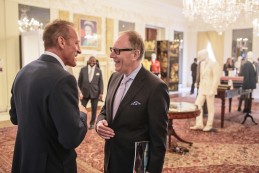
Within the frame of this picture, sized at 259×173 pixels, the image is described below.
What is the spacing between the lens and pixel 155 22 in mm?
12414

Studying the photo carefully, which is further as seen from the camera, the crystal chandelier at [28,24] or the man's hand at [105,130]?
the crystal chandelier at [28,24]

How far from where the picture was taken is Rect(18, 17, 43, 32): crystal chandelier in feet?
25.0

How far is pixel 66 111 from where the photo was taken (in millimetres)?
1386

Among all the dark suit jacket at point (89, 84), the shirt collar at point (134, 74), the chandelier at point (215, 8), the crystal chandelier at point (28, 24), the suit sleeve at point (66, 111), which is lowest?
the dark suit jacket at point (89, 84)

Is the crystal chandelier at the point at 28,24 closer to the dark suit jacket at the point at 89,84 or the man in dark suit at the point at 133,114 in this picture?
the dark suit jacket at the point at 89,84

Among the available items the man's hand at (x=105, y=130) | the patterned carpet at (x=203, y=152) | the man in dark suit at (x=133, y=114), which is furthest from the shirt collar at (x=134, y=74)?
the patterned carpet at (x=203, y=152)

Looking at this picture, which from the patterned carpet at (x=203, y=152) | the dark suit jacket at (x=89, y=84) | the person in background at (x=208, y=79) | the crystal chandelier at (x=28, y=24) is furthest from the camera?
the crystal chandelier at (x=28, y=24)

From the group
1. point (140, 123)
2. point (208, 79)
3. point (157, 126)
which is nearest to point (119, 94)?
point (140, 123)

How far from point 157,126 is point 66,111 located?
0.61 m

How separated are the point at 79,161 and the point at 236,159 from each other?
2400 millimetres

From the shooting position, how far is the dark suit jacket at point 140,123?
169 centimetres

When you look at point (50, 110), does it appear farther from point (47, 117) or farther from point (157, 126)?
point (157, 126)

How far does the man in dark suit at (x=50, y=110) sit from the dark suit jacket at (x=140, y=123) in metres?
0.33

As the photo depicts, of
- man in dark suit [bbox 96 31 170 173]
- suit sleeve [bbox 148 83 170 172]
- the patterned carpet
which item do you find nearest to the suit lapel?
man in dark suit [bbox 96 31 170 173]
